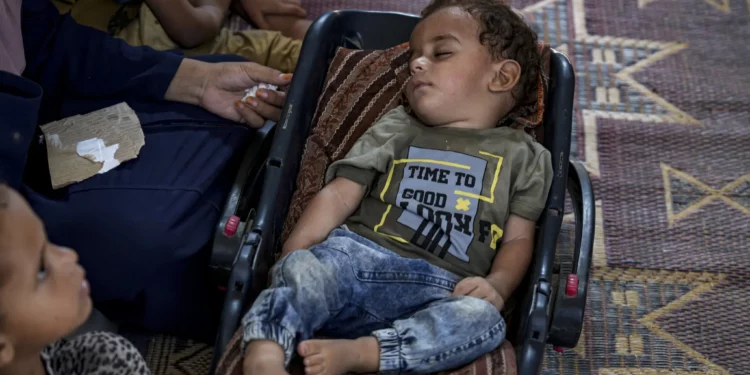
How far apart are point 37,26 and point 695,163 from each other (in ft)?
5.22

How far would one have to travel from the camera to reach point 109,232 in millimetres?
1436

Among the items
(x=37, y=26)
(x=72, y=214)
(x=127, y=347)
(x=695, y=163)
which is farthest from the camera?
(x=695, y=163)

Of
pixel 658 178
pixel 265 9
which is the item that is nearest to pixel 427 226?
pixel 658 178

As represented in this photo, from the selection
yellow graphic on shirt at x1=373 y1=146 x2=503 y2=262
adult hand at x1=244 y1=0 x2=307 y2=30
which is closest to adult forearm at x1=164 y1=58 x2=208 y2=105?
yellow graphic on shirt at x1=373 y1=146 x2=503 y2=262

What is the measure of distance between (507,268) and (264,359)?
18.9 inches

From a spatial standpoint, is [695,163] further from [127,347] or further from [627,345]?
[127,347]

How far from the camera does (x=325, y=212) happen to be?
1.43 meters

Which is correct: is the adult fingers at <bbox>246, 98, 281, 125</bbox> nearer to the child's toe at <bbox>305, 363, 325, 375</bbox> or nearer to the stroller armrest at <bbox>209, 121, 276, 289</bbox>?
the stroller armrest at <bbox>209, 121, 276, 289</bbox>

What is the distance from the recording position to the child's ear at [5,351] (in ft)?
2.72

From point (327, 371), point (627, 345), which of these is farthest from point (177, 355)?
point (627, 345)

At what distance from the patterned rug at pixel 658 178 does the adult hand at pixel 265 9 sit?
13cm

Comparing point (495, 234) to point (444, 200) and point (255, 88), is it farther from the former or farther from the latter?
point (255, 88)

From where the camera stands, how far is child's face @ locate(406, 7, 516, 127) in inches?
58.7

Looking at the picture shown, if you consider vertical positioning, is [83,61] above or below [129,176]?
above
